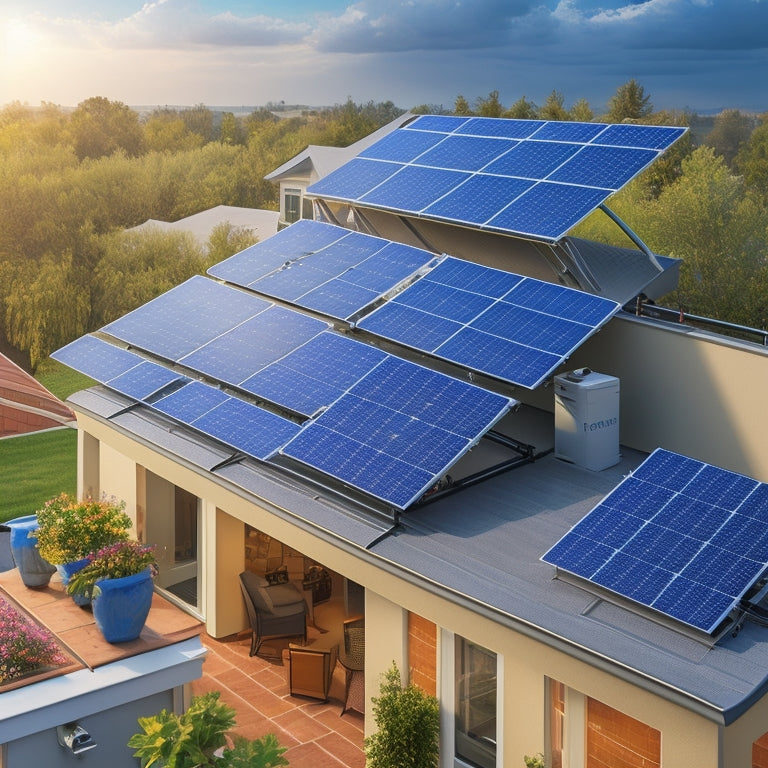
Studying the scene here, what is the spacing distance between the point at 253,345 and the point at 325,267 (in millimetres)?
2439

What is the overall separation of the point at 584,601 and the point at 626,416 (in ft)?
17.0

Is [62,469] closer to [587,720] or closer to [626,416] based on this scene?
[626,416]

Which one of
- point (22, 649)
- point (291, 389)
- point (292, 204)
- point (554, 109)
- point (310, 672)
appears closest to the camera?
point (22, 649)

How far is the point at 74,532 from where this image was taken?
14.2m

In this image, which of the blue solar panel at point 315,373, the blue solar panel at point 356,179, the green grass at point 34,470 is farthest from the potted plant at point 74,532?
the green grass at point 34,470

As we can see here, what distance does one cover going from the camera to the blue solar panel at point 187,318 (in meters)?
18.4

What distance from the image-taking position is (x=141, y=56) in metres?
166

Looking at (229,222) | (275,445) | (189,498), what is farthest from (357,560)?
(229,222)

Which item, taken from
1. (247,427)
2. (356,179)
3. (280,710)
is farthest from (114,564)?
(356,179)

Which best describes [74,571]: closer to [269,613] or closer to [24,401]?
[269,613]

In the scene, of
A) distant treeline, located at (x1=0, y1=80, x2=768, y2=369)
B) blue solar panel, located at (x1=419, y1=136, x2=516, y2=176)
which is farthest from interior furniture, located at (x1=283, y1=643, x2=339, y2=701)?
distant treeline, located at (x1=0, y1=80, x2=768, y2=369)

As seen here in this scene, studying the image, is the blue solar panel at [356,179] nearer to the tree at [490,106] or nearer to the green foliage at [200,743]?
the green foliage at [200,743]

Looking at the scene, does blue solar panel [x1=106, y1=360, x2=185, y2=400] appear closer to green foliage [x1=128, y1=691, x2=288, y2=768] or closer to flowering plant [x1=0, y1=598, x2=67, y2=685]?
flowering plant [x1=0, y1=598, x2=67, y2=685]

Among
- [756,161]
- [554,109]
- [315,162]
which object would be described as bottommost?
[315,162]
